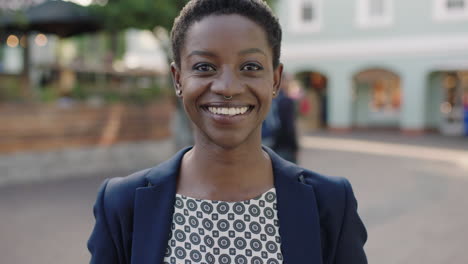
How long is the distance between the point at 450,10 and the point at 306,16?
5993 millimetres

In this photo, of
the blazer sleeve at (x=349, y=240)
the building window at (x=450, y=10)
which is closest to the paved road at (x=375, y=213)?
the blazer sleeve at (x=349, y=240)

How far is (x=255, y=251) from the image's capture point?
1.47 metres

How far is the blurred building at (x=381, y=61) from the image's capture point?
1942cm

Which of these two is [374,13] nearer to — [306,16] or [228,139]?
[306,16]

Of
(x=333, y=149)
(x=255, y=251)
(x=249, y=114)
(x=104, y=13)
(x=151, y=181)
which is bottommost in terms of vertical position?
(x=333, y=149)

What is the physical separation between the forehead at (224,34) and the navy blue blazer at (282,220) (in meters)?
0.43

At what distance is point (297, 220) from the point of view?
148 cm

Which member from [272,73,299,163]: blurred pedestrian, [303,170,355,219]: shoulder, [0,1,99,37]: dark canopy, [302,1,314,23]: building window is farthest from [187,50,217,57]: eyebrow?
[302,1,314,23]: building window

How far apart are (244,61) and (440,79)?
70.4 ft

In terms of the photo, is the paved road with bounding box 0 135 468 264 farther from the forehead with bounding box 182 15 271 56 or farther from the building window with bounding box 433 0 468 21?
the building window with bounding box 433 0 468 21

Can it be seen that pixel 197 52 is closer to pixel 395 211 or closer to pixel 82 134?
pixel 395 211

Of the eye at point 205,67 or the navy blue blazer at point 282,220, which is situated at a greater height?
the eye at point 205,67

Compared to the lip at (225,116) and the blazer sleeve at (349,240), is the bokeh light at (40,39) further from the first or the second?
the blazer sleeve at (349,240)

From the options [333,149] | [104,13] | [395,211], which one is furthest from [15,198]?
[333,149]
